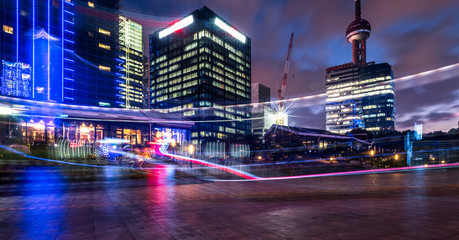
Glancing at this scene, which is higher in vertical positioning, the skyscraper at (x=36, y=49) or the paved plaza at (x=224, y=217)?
the skyscraper at (x=36, y=49)

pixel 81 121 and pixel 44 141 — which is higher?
pixel 81 121

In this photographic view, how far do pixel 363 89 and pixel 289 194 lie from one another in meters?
191

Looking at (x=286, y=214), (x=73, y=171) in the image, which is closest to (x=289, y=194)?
(x=286, y=214)

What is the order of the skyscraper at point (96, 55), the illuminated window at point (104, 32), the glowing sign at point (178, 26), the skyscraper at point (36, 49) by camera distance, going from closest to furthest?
1. the skyscraper at point (36, 49)
2. the skyscraper at point (96, 55)
3. the illuminated window at point (104, 32)
4. the glowing sign at point (178, 26)

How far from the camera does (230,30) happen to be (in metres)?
Answer: 147

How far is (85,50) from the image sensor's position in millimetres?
A: 90375

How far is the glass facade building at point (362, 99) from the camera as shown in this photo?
6422 inches

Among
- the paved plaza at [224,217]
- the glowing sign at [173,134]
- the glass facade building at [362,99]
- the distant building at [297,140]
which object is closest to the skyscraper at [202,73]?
the glowing sign at [173,134]

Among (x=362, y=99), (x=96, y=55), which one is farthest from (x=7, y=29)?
(x=362, y=99)

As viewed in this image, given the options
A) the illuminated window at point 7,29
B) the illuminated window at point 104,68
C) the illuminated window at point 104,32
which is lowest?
the illuminated window at point 104,68

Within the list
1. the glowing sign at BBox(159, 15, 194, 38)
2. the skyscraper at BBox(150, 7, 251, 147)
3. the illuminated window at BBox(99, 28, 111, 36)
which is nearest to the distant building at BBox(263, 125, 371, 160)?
the skyscraper at BBox(150, 7, 251, 147)

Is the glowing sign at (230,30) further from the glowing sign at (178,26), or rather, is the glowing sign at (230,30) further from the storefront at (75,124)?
the storefront at (75,124)

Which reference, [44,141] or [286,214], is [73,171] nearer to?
[286,214]

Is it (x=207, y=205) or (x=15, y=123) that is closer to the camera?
(x=207, y=205)
